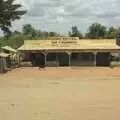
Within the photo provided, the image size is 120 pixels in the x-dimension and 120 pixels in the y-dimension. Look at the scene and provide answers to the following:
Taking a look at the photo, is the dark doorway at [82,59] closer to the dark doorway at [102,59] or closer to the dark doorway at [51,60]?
the dark doorway at [102,59]

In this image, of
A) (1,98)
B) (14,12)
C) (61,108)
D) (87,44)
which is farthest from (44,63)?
(61,108)

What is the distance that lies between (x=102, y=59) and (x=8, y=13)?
651 inches

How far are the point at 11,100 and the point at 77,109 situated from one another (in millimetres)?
5160

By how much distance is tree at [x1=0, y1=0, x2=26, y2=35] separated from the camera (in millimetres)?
53062

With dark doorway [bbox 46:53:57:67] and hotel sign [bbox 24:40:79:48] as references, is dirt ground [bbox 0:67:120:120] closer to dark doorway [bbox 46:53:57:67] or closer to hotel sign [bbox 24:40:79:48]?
dark doorway [bbox 46:53:57:67]

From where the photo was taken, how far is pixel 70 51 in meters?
60.8

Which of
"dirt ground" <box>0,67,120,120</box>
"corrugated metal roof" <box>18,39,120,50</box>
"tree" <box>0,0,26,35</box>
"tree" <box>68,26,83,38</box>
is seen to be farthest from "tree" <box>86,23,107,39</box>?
"dirt ground" <box>0,67,120,120</box>

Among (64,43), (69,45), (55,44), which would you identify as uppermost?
(64,43)

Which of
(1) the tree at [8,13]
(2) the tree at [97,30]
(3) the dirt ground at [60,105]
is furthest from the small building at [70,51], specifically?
(2) the tree at [97,30]

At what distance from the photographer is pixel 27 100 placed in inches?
1001

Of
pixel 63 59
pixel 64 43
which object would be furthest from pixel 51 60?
pixel 64 43

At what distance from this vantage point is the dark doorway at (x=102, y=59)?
63344 millimetres

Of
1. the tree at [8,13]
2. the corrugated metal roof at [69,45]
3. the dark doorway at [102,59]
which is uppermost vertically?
the tree at [8,13]

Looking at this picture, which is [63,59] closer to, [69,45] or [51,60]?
[51,60]
